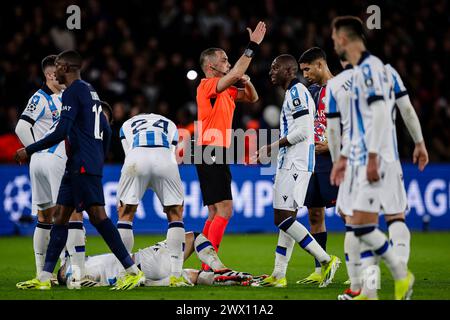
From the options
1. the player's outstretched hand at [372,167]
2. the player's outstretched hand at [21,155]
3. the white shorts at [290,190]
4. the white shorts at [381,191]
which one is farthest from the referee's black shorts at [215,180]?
the player's outstretched hand at [372,167]

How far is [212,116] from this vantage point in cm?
991

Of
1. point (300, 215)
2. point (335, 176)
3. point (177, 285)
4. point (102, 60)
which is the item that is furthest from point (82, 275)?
point (102, 60)

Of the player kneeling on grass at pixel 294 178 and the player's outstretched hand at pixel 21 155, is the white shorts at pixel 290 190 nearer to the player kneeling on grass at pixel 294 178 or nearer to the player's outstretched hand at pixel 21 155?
the player kneeling on grass at pixel 294 178

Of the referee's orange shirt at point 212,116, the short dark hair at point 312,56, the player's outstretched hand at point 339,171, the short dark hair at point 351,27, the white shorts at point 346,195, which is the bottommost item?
the white shorts at point 346,195

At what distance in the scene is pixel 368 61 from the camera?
702 cm

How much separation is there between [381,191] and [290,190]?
7.41 ft

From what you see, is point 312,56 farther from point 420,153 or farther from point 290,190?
point 420,153

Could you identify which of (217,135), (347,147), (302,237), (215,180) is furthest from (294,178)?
(347,147)

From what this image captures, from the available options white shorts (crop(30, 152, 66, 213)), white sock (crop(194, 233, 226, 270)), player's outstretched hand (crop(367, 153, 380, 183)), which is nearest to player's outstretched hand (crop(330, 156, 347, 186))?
player's outstretched hand (crop(367, 153, 380, 183))

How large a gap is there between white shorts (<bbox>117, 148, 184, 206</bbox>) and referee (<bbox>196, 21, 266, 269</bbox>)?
68 cm

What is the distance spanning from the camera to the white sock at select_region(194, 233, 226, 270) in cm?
945

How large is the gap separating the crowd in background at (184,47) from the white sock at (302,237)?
7416 millimetres

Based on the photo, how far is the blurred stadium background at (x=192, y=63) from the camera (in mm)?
16547

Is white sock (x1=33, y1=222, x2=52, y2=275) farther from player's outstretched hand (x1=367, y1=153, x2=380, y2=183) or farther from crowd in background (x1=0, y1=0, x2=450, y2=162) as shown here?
crowd in background (x1=0, y1=0, x2=450, y2=162)
